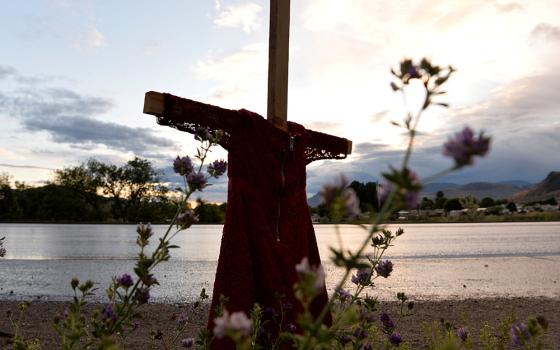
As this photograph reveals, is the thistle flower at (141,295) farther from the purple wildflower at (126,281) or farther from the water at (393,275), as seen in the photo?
the water at (393,275)

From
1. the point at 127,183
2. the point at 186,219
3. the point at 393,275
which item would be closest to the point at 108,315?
the point at 186,219

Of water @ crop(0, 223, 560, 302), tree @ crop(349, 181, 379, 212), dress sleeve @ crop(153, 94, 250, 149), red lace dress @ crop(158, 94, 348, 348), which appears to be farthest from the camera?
water @ crop(0, 223, 560, 302)

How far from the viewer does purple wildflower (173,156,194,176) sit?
62.7 inches

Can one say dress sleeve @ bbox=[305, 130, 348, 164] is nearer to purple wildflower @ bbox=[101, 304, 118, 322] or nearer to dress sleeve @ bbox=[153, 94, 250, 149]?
dress sleeve @ bbox=[153, 94, 250, 149]

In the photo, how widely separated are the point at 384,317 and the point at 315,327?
195 cm

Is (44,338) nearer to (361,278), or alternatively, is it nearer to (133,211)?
(361,278)

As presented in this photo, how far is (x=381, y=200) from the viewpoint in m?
0.80

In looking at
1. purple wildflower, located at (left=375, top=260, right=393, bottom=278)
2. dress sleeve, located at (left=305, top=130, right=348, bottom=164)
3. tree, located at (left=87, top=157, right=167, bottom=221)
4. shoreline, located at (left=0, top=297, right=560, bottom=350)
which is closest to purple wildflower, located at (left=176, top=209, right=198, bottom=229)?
purple wildflower, located at (left=375, top=260, right=393, bottom=278)

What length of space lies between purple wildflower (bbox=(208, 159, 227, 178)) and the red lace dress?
918 mm

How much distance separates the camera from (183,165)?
5.26ft

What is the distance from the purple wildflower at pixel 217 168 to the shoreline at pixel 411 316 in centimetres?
278

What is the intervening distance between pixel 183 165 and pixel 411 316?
498cm

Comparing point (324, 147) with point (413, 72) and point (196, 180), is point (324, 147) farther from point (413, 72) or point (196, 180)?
point (413, 72)

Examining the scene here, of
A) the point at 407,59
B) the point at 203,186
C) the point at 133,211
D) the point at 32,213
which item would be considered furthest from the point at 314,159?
the point at 32,213
